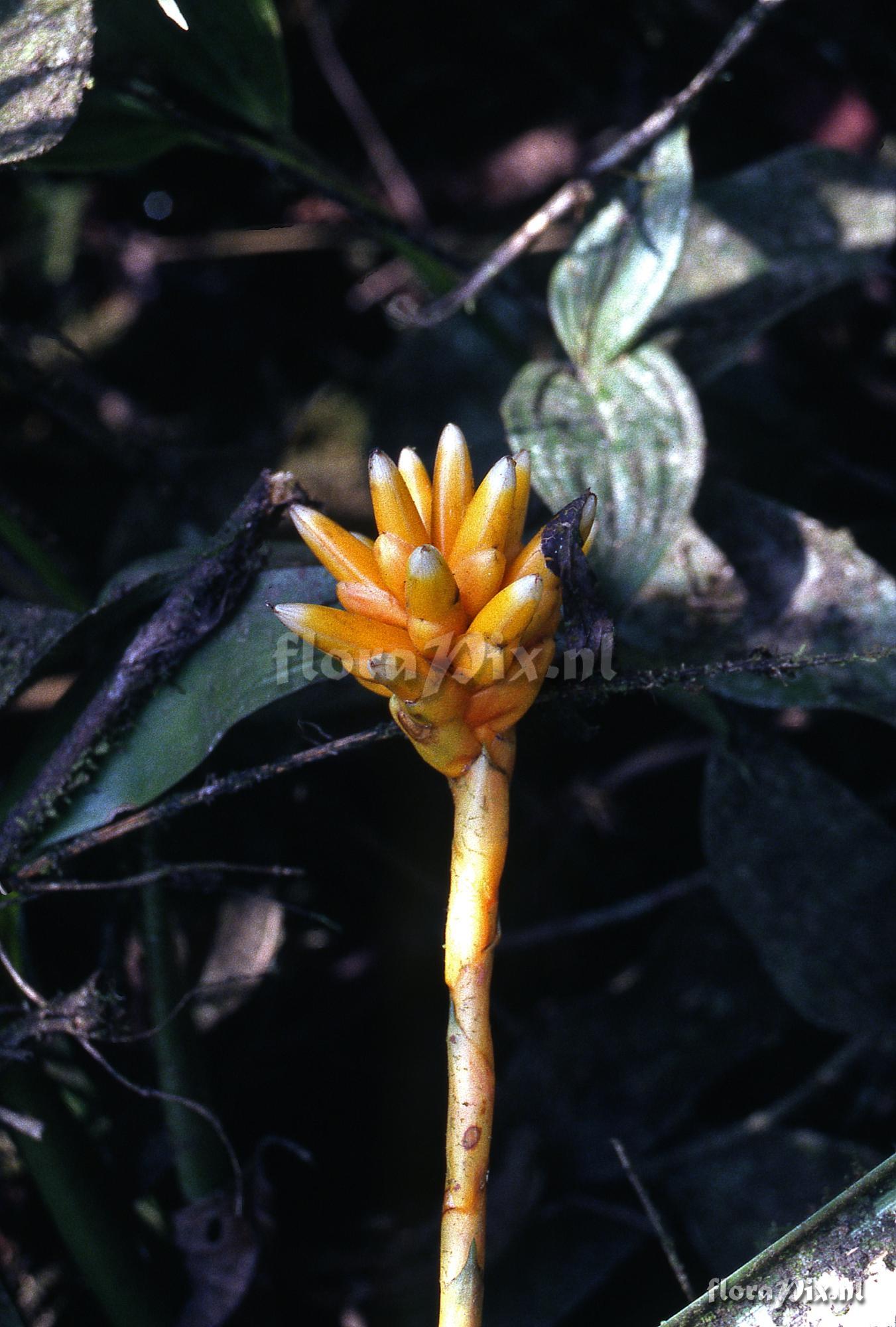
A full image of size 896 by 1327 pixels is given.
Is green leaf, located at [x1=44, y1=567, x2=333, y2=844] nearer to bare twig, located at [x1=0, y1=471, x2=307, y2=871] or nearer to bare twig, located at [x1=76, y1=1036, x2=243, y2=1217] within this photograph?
bare twig, located at [x1=0, y1=471, x2=307, y2=871]

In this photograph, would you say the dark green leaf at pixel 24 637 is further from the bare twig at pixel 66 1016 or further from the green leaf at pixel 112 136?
the green leaf at pixel 112 136

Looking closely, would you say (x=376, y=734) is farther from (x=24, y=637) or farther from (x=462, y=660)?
(x=24, y=637)

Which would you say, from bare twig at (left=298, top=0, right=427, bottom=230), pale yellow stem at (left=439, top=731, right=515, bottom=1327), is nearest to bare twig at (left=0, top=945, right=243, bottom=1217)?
pale yellow stem at (left=439, top=731, right=515, bottom=1327)

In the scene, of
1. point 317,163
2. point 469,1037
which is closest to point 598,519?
point 469,1037

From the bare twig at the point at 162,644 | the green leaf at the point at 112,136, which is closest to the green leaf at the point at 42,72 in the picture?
the green leaf at the point at 112,136

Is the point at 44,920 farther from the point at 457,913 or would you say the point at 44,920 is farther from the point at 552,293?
the point at 552,293

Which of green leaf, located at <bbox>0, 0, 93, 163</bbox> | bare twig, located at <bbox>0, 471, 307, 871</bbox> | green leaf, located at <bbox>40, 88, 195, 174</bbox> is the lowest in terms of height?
bare twig, located at <bbox>0, 471, 307, 871</bbox>
